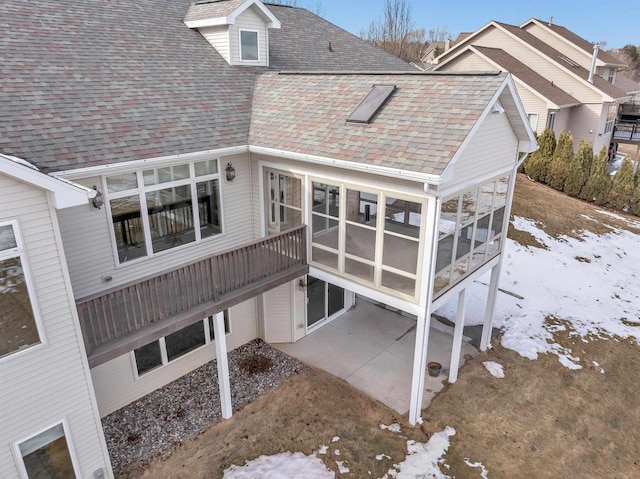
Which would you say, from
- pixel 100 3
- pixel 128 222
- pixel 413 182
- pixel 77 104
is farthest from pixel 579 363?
pixel 100 3

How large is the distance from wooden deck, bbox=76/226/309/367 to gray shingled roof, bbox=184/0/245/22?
6.33m

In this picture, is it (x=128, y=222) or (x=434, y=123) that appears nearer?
(x=434, y=123)

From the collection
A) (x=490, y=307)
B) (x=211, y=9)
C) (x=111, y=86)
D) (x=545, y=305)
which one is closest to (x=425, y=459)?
(x=490, y=307)

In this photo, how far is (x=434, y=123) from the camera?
787 cm

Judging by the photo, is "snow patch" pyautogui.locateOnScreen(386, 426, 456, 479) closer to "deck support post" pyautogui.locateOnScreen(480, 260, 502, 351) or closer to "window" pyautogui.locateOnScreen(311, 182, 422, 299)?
"window" pyautogui.locateOnScreen(311, 182, 422, 299)

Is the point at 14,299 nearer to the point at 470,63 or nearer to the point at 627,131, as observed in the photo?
the point at 470,63

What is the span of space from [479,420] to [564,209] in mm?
15631

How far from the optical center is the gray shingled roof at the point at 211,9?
11555 mm

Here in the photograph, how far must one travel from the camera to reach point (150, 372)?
977cm

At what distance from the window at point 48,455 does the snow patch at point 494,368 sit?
9003 mm

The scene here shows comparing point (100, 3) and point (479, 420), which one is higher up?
point (100, 3)

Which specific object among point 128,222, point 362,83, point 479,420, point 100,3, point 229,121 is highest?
point 100,3

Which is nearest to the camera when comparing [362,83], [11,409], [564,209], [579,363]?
[11,409]

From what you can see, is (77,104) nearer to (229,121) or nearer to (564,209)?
(229,121)
